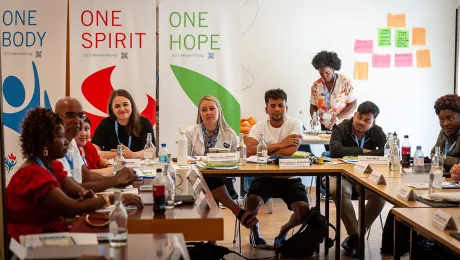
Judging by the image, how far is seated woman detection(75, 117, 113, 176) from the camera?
3.85 metres

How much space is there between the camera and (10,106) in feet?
19.4

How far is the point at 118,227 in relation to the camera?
224cm

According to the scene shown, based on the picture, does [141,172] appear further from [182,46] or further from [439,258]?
[182,46]

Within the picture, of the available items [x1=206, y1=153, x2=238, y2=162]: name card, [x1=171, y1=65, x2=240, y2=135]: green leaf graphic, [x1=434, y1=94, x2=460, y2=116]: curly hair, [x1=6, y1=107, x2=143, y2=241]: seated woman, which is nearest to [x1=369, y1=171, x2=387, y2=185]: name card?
[x1=434, y1=94, x2=460, y2=116]: curly hair

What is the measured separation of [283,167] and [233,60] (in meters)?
2.16

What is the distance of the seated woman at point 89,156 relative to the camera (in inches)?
152

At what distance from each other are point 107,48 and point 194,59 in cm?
86

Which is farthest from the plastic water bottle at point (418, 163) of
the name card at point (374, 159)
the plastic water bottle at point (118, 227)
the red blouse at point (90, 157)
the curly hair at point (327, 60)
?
the curly hair at point (327, 60)

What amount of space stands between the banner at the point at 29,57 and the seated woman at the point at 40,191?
3408 millimetres

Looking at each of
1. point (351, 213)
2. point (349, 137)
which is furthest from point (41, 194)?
point (349, 137)

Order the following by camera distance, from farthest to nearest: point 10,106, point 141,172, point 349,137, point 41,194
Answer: point 10,106
point 349,137
point 141,172
point 41,194

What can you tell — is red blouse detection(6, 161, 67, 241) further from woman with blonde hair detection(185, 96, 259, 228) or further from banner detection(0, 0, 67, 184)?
banner detection(0, 0, 67, 184)

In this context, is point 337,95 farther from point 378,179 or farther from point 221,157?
point 378,179

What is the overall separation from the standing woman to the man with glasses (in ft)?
12.5
